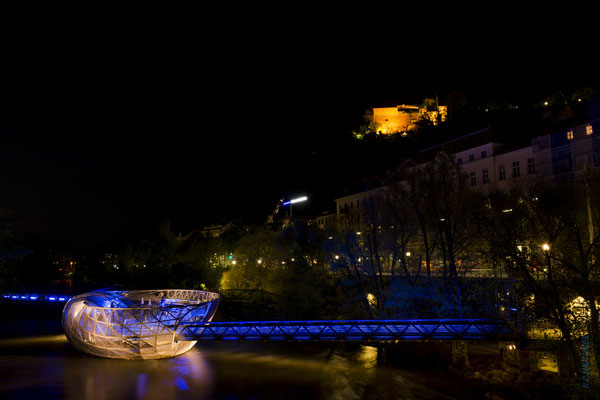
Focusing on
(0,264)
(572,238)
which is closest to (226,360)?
(572,238)

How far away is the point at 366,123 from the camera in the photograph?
8994 cm

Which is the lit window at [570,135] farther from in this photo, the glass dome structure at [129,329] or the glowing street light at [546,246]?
the glass dome structure at [129,329]

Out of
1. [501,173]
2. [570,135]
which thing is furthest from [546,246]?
[501,173]

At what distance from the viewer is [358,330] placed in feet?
73.3

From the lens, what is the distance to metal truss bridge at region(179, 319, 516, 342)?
19625 millimetres

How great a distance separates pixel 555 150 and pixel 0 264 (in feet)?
150

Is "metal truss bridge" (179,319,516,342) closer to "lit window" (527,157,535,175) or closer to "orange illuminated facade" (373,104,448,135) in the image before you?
"lit window" (527,157,535,175)

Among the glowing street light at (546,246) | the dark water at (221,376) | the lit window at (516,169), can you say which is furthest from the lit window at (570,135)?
the dark water at (221,376)

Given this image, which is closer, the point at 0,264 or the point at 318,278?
the point at 318,278

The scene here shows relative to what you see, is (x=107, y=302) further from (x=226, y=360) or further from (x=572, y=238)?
(x=572, y=238)

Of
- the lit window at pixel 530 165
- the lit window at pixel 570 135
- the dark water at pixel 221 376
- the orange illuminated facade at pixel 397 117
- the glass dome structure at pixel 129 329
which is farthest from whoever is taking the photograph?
the orange illuminated facade at pixel 397 117

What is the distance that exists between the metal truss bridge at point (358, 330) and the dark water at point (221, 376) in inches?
65.2

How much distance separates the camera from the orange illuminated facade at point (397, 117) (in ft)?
283

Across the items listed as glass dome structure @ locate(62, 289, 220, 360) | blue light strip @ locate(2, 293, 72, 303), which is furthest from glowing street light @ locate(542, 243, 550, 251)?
blue light strip @ locate(2, 293, 72, 303)
